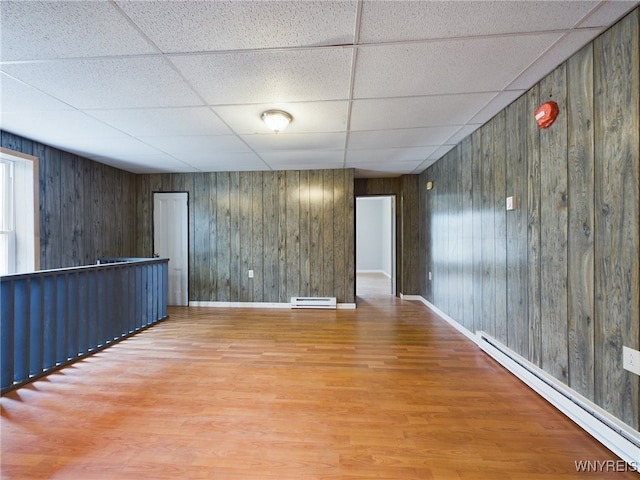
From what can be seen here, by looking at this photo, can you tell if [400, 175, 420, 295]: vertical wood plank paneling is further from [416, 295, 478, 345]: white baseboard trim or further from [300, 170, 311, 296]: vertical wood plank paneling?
[300, 170, 311, 296]: vertical wood plank paneling

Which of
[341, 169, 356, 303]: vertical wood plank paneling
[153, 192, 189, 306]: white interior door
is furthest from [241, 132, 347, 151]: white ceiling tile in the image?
[153, 192, 189, 306]: white interior door

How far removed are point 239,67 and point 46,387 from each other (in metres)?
2.79

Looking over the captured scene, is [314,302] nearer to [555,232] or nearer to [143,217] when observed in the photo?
[555,232]

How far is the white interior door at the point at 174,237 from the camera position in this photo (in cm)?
458

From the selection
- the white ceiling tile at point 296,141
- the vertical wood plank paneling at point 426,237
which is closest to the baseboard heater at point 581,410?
the vertical wood plank paneling at point 426,237

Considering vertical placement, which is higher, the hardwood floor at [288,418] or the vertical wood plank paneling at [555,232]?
the vertical wood plank paneling at [555,232]

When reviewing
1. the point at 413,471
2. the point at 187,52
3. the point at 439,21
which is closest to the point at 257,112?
the point at 187,52

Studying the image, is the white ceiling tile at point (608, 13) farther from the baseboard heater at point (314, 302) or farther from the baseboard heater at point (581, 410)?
the baseboard heater at point (314, 302)

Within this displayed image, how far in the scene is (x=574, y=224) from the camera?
5.29ft

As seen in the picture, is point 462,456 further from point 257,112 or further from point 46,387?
point 46,387

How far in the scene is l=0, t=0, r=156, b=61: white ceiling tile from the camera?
4.09 feet

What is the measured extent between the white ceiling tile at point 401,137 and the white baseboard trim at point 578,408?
7.23ft

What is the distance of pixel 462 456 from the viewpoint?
1.35 m

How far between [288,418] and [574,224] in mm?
2168
